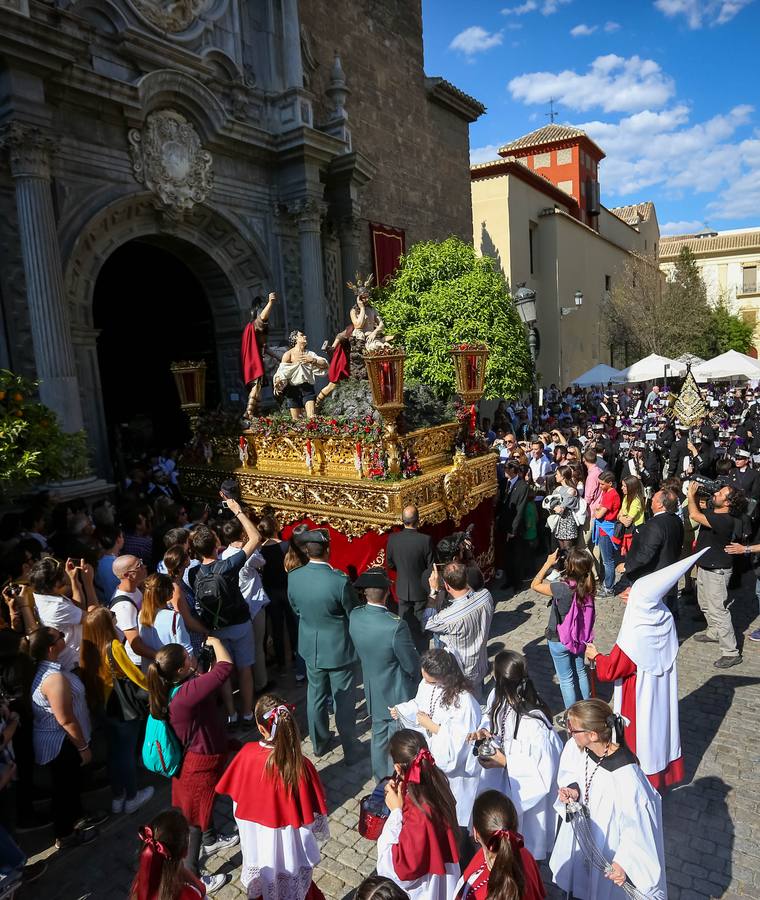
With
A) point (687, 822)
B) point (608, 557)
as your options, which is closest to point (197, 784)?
point (687, 822)

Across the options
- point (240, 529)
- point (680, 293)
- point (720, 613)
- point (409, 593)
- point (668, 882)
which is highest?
point (680, 293)

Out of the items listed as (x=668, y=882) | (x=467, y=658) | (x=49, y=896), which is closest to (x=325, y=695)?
(x=467, y=658)

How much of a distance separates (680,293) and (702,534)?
28427mm

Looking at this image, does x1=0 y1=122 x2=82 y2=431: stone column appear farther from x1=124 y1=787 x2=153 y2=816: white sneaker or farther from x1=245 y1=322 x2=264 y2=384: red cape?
x1=124 y1=787 x2=153 y2=816: white sneaker

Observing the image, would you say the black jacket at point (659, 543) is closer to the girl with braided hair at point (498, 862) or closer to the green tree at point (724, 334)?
the girl with braided hair at point (498, 862)

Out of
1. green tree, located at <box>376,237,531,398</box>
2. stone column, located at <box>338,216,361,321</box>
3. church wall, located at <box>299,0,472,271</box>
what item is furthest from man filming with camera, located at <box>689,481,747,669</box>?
church wall, located at <box>299,0,472,271</box>

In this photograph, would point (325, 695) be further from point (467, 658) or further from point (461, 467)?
point (461, 467)

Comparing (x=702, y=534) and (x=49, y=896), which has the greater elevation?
(x=702, y=534)

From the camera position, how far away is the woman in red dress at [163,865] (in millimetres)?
2416

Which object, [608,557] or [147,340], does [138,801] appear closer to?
[608,557]

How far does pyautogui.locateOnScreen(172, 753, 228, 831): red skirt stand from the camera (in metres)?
3.76

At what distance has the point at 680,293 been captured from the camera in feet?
102

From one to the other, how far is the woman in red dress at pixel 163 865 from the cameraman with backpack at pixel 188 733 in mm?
1146

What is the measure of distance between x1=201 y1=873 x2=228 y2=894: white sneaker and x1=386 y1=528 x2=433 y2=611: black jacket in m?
3.10
